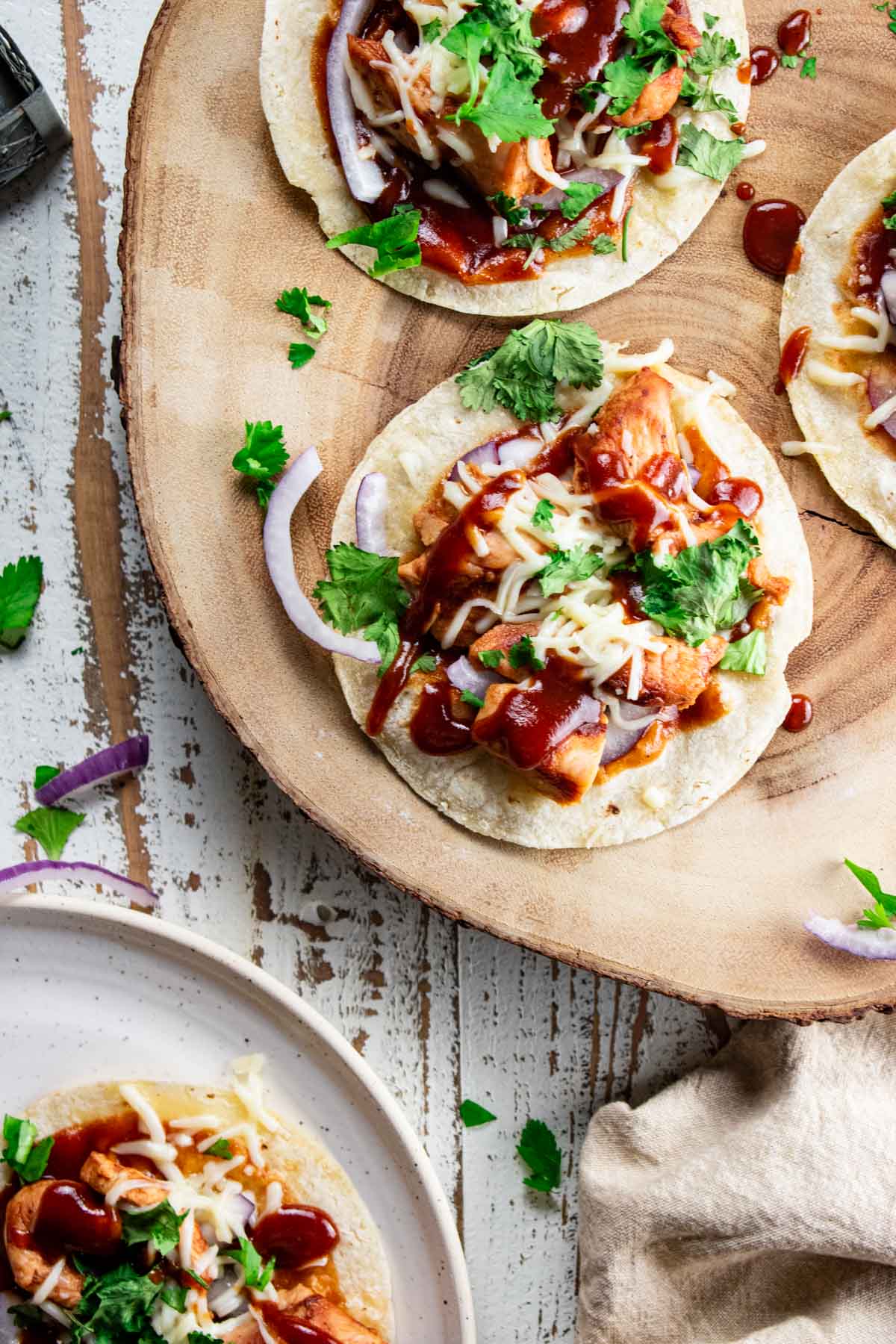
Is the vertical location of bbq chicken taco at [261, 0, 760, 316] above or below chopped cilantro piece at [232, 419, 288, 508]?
→ above

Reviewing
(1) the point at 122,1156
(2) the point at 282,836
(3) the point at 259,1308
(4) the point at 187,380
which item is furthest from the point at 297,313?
(3) the point at 259,1308

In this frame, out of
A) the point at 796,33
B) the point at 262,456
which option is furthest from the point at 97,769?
the point at 796,33

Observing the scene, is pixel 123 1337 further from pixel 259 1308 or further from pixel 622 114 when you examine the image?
pixel 622 114

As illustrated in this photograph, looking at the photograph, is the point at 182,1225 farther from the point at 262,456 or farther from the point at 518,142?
the point at 518,142

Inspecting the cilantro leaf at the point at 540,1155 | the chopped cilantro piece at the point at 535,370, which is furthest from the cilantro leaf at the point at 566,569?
the cilantro leaf at the point at 540,1155

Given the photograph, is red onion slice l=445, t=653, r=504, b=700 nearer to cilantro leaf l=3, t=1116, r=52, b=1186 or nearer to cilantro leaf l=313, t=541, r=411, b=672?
cilantro leaf l=313, t=541, r=411, b=672

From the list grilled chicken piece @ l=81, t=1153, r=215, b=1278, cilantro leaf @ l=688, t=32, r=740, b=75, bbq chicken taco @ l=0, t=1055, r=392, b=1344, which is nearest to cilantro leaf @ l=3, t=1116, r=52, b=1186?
bbq chicken taco @ l=0, t=1055, r=392, b=1344
